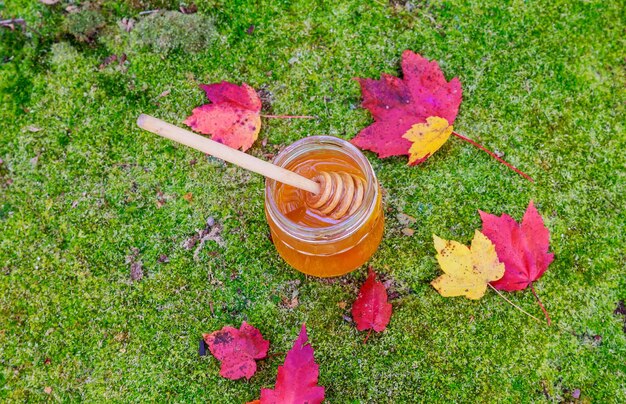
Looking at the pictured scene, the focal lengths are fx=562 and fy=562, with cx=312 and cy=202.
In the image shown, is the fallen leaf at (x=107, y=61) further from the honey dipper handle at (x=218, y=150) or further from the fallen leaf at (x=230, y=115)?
the honey dipper handle at (x=218, y=150)

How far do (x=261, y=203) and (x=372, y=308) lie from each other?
0.59 meters

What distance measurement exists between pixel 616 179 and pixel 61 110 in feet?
7.45

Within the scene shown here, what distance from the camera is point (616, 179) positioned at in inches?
87.0

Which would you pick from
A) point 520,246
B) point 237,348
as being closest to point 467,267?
point 520,246

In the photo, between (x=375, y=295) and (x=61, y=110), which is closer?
(x=375, y=295)

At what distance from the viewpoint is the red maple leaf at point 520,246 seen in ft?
6.78

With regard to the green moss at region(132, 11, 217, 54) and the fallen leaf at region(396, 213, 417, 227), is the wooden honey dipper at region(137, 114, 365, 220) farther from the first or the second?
the green moss at region(132, 11, 217, 54)

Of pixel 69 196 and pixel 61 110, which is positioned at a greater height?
pixel 61 110

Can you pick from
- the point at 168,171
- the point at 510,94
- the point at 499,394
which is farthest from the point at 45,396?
the point at 510,94

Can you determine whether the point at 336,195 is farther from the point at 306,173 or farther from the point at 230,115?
the point at 230,115

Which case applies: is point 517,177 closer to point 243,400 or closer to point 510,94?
point 510,94

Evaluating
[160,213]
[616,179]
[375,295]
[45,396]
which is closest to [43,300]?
[45,396]

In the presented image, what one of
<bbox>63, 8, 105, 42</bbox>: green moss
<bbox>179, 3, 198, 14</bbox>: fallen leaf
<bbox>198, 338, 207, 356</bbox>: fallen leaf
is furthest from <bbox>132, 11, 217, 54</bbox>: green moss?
<bbox>198, 338, 207, 356</bbox>: fallen leaf

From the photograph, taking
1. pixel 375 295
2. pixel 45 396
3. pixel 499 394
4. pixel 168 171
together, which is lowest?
pixel 45 396
